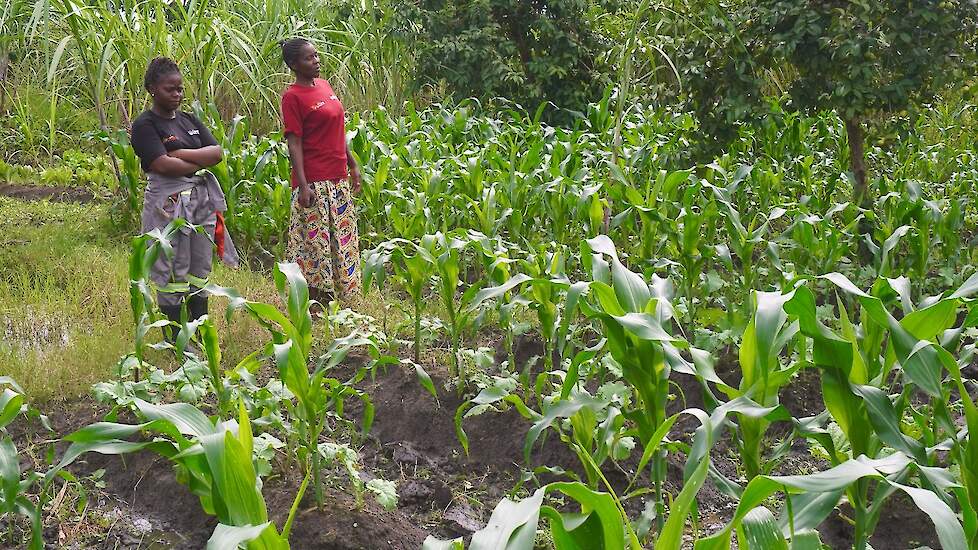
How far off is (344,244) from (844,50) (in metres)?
2.85

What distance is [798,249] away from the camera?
16.5 feet

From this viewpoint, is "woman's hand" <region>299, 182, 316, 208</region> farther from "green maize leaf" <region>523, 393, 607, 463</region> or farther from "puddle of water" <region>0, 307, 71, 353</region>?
"green maize leaf" <region>523, 393, 607, 463</region>

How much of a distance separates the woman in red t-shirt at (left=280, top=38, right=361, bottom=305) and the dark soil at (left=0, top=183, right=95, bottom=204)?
13.2 feet

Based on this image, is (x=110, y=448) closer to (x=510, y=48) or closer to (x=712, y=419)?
(x=712, y=419)

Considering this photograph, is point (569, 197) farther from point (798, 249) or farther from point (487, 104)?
point (487, 104)

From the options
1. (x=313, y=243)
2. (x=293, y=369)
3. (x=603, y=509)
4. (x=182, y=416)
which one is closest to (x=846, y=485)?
(x=603, y=509)

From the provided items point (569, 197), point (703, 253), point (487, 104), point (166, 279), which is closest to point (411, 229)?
point (569, 197)

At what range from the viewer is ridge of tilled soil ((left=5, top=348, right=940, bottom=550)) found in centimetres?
310

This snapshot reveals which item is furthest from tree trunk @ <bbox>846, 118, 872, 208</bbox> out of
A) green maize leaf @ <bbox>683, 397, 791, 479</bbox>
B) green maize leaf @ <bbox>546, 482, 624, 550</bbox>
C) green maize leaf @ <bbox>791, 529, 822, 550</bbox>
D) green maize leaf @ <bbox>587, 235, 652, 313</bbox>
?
green maize leaf @ <bbox>546, 482, 624, 550</bbox>

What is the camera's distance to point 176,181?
4559 mm

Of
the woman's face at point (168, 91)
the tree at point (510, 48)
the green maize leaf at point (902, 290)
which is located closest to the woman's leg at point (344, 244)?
the woman's face at point (168, 91)

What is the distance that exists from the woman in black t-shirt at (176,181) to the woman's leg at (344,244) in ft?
2.46

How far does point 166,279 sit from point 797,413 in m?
2.84

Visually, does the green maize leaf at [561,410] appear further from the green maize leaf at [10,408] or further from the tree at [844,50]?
the tree at [844,50]
